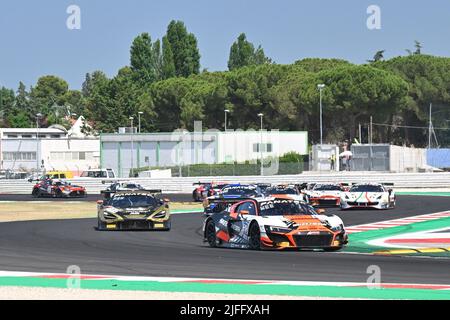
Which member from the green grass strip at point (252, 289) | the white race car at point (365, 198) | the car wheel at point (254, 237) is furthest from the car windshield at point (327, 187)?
the green grass strip at point (252, 289)

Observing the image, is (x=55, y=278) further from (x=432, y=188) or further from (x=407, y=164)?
(x=407, y=164)

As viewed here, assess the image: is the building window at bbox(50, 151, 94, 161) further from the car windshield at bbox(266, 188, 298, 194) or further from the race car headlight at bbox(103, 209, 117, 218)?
the race car headlight at bbox(103, 209, 117, 218)

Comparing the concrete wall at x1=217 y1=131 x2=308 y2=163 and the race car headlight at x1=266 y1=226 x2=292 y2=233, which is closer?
the race car headlight at x1=266 y1=226 x2=292 y2=233

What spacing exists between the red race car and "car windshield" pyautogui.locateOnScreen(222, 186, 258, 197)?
2228 centimetres

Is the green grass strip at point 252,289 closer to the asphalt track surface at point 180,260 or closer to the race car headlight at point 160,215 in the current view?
the asphalt track surface at point 180,260

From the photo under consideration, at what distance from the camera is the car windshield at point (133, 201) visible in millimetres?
27438

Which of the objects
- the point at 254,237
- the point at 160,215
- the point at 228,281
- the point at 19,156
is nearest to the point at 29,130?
the point at 19,156

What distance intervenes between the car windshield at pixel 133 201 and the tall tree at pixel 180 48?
371 ft

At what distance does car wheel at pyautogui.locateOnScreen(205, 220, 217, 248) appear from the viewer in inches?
856

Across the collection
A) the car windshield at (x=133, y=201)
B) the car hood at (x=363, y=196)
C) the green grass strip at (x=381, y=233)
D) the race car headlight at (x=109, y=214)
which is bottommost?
the green grass strip at (x=381, y=233)

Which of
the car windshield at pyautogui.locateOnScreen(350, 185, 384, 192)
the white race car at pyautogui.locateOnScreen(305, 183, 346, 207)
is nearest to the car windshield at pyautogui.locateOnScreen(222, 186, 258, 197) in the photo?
the car windshield at pyautogui.locateOnScreen(350, 185, 384, 192)

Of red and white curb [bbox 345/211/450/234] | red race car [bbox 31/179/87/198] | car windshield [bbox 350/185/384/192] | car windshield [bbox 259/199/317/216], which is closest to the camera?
car windshield [bbox 259/199/317/216]

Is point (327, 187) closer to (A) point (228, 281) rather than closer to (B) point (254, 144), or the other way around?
(A) point (228, 281)
